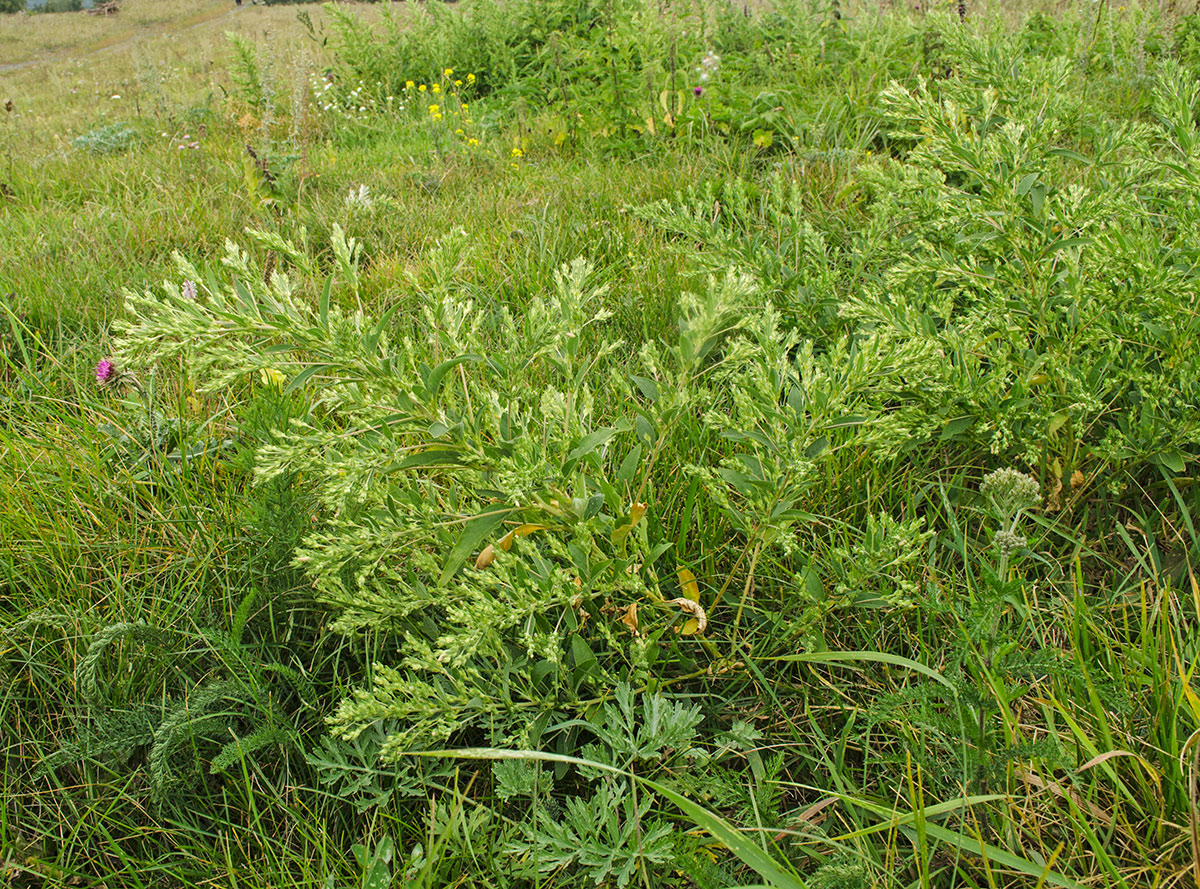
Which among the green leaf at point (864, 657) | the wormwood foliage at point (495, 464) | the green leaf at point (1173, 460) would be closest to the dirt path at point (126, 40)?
the wormwood foliage at point (495, 464)

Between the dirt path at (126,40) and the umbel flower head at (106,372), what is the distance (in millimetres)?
19196

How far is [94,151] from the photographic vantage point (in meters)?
5.64

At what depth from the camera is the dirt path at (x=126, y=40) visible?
1788cm

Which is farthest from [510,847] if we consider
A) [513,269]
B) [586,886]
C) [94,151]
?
[94,151]

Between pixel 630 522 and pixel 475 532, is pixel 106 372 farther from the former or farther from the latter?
pixel 630 522

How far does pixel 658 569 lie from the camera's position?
6.04ft

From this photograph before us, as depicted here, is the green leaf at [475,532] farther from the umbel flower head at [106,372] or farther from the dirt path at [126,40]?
the dirt path at [126,40]

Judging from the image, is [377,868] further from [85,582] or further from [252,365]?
[85,582]

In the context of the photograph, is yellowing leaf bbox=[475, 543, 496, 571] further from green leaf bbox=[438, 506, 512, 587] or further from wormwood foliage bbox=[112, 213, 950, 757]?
green leaf bbox=[438, 506, 512, 587]

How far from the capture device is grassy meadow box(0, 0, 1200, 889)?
4.33ft

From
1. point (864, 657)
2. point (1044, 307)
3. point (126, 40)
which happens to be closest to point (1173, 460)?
point (1044, 307)

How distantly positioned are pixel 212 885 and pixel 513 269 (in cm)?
229

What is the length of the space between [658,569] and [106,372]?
6.51ft

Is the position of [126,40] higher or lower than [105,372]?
higher
